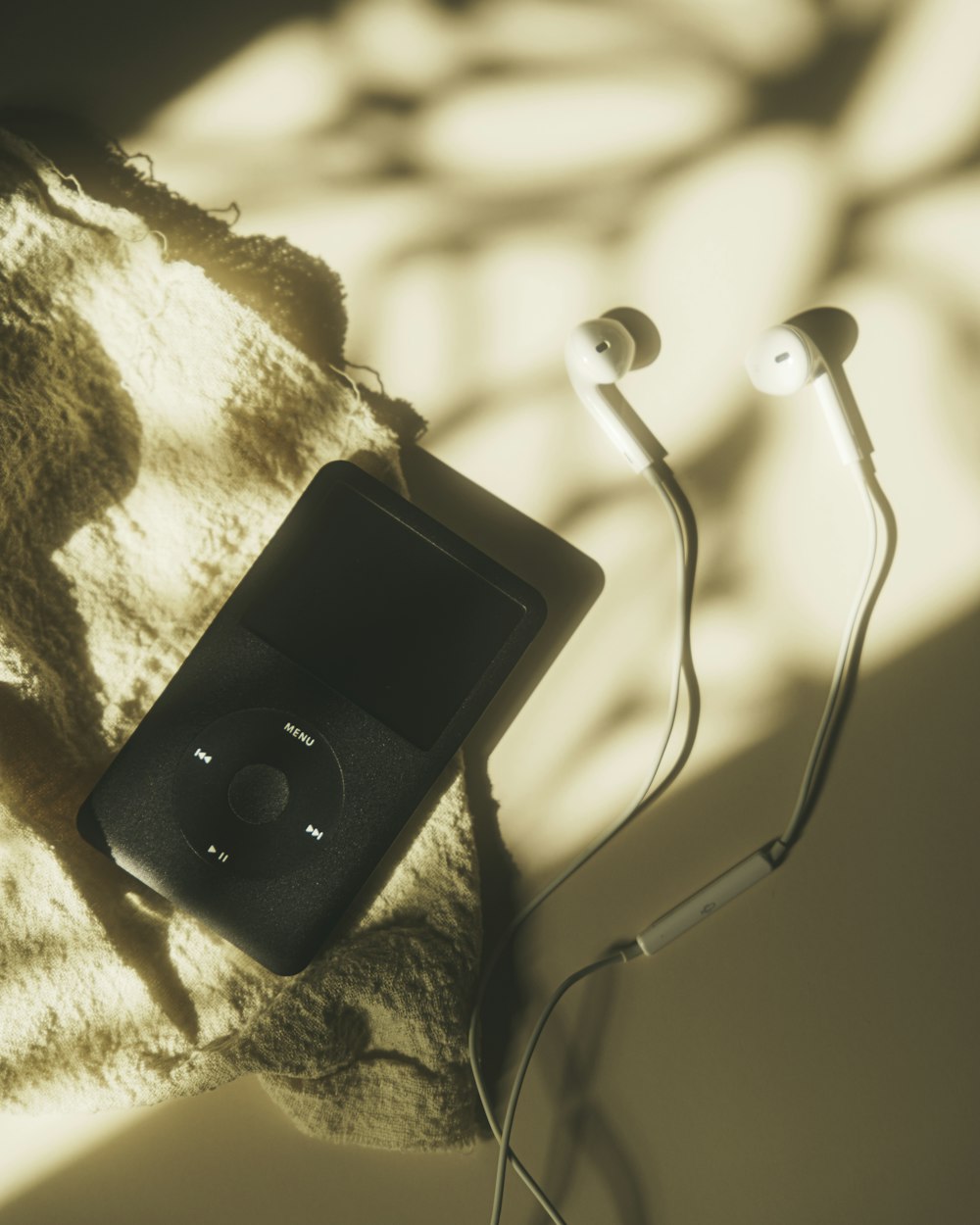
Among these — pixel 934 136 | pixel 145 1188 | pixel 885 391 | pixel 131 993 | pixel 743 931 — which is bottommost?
pixel 145 1188

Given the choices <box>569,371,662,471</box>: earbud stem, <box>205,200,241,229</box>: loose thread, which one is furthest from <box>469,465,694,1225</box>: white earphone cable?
<box>205,200,241,229</box>: loose thread

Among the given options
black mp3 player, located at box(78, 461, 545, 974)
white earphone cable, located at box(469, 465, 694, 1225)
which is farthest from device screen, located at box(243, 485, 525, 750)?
white earphone cable, located at box(469, 465, 694, 1225)

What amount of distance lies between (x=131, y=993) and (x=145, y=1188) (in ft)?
0.49

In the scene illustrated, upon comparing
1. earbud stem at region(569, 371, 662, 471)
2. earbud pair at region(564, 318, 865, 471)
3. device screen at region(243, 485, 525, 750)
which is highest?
earbud pair at region(564, 318, 865, 471)

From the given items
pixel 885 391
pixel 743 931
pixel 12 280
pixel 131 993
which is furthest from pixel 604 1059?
pixel 12 280

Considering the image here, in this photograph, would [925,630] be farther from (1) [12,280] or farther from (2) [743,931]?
(1) [12,280]

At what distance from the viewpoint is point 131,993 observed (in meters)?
0.62

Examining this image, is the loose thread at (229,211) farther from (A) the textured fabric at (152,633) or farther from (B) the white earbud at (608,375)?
(B) the white earbud at (608,375)

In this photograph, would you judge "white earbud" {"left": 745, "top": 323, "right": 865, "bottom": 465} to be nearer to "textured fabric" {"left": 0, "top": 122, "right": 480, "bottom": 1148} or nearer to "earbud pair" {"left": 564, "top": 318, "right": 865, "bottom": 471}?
"earbud pair" {"left": 564, "top": 318, "right": 865, "bottom": 471}

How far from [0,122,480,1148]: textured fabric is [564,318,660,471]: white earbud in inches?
5.2

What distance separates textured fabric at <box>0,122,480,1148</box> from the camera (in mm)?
613

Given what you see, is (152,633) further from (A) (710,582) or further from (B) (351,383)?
(A) (710,582)

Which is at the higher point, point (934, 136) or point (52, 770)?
point (934, 136)

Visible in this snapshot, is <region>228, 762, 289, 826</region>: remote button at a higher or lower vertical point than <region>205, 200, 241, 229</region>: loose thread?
lower
